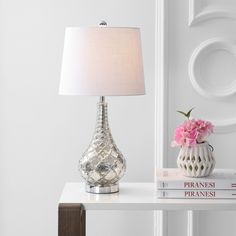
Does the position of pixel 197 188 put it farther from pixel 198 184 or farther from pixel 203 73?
pixel 203 73

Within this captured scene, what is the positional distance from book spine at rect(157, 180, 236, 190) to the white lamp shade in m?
0.32

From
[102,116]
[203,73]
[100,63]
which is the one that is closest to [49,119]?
[102,116]

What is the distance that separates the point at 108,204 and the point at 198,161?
1.12 feet

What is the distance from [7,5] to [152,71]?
24.0 inches

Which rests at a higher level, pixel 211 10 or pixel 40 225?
pixel 211 10

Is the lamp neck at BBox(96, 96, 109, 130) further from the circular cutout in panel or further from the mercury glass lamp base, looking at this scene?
the circular cutout in panel

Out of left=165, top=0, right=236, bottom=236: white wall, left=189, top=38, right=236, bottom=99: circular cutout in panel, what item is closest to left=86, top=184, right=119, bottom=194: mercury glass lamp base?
left=165, top=0, right=236, bottom=236: white wall

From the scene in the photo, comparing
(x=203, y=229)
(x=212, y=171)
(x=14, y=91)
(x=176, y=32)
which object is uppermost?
(x=176, y=32)

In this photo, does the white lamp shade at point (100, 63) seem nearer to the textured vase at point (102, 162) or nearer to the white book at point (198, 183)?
the textured vase at point (102, 162)

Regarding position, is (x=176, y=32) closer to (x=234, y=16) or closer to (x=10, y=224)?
(x=234, y=16)

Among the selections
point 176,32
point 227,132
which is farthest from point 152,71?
point 227,132

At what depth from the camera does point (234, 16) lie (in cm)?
248

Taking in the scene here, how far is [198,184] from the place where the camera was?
2.16 m

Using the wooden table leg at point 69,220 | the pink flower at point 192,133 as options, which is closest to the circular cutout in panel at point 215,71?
the pink flower at point 192,133
